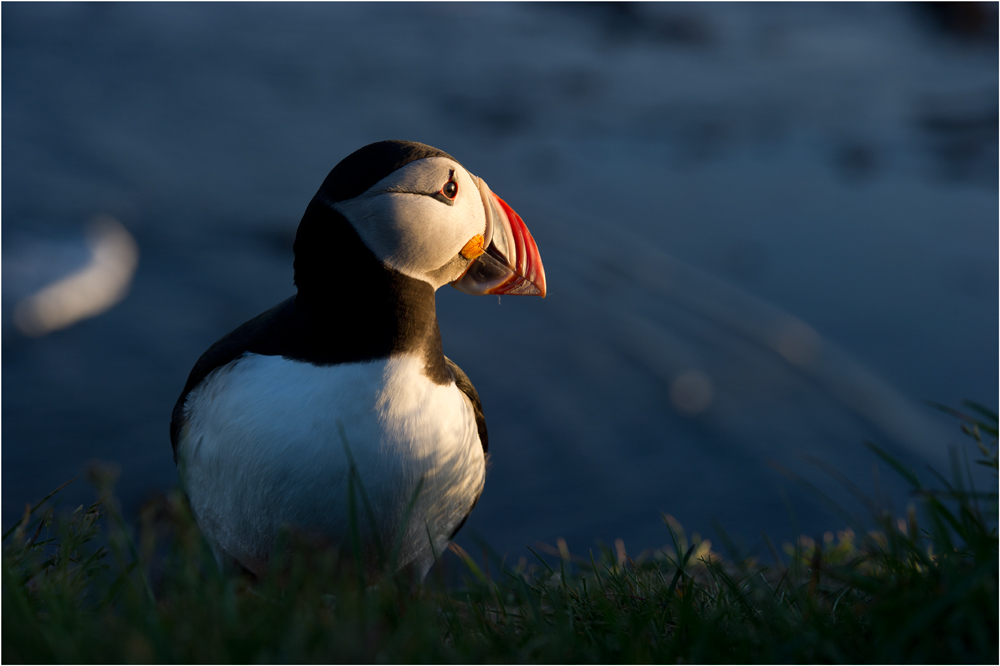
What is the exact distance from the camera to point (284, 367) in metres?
2.12

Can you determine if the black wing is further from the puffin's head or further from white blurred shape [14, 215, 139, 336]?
white blurred shape [14, 215, 139, 336]

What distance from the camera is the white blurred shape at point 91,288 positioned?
5422 millimetres

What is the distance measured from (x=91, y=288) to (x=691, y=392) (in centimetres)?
447

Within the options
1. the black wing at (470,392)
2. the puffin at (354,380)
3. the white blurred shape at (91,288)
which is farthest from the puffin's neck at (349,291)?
the white blurred shape at (91,288)

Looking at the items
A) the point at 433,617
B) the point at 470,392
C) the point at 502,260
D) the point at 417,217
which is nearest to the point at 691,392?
the point at 470,392

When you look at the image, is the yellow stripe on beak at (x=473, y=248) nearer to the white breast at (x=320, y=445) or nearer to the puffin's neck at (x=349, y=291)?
the puffin's neck at (x=349, y=291)

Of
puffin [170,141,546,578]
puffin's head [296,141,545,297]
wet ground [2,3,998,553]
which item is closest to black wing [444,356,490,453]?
puffin [170,141,546,578]

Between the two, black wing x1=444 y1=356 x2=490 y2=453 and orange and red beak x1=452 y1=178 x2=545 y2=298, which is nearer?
orange and red beak x1=452 y1=178 x2=545 y2=298

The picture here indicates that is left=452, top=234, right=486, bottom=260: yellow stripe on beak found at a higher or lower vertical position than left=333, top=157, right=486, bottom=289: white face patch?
lower

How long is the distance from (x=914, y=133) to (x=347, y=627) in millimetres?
8917

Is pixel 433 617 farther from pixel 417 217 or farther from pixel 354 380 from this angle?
pixel 417 217

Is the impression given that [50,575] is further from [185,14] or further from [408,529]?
[185,14]

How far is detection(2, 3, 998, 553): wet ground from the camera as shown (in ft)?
15.8

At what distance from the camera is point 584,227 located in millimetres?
7023
